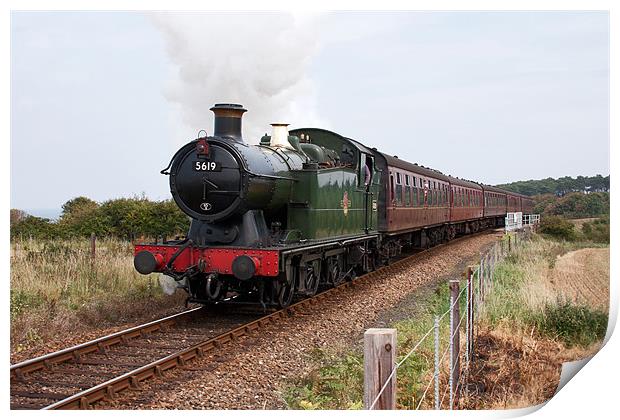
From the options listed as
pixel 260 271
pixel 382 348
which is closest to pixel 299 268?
pixel 260 271

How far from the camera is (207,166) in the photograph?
1027 cm

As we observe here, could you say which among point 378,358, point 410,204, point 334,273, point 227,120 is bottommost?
point 334,273

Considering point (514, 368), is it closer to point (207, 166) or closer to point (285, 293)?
point (285, 293)

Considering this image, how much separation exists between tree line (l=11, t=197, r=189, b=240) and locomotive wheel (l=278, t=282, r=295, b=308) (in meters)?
11.7

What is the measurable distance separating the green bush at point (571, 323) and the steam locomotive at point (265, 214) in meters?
3.87

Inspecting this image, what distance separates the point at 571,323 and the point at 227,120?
6254 mm

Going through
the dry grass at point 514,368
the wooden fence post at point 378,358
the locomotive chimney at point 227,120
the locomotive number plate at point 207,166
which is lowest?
the dry grass at point 514,368

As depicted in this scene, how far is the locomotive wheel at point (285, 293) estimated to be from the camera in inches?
429

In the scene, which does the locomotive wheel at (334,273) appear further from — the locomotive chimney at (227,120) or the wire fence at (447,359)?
the locomotive chimney at (227,120)

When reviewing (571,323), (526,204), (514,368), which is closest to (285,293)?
(514,368)

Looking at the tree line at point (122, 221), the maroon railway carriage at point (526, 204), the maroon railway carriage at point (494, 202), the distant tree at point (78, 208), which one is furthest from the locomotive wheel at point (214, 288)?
the maroon railway carriage at point (526, 204)

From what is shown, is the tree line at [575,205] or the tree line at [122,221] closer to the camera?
the tree line at [575,205]

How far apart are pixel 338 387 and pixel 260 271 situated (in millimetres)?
2979
